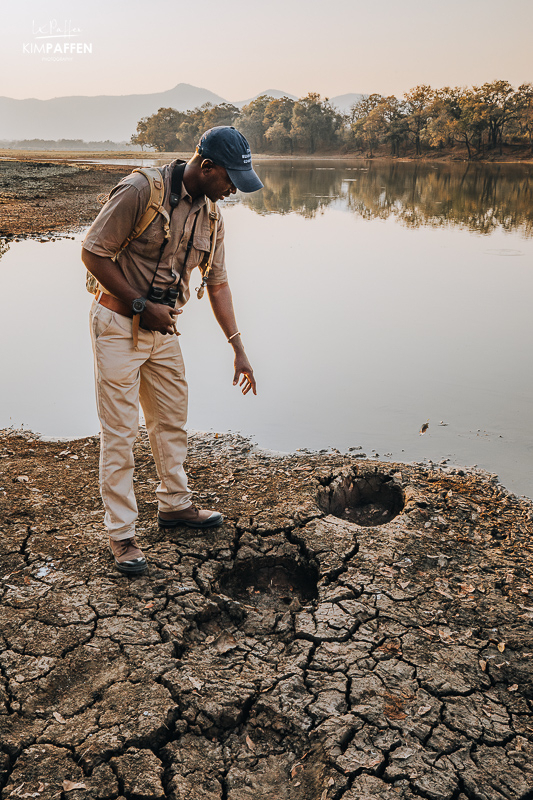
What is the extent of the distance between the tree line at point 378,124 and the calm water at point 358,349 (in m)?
50.5

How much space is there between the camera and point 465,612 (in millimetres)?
2793

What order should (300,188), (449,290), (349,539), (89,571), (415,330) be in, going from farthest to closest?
(300,188), (449,290), (415,330), (349,539), (89,571)

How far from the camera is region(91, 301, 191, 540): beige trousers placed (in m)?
2.80

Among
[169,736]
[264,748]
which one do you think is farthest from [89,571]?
[264,748]

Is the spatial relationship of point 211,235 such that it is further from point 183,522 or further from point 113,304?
point 183,522

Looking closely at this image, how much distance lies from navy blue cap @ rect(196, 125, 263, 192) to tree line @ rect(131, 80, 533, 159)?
62.0 meters

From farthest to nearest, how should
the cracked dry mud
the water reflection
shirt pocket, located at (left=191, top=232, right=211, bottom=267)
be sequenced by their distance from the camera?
the water reflection
shirt pocket, located at (left=191, top=232, right=211, bottom=267)
the cracked dry mud

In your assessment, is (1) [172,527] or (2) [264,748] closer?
(2) [264,748]

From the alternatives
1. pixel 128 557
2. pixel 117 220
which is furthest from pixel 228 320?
pixel 128 557

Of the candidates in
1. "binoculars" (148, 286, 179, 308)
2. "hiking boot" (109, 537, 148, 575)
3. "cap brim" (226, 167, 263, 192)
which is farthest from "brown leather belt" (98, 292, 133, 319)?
"hiking boot" (109, 537, 148, 575)

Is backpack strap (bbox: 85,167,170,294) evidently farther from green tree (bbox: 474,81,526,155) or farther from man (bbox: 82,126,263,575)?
green tree (bbox: 474,81,526,155)

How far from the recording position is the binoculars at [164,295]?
2.85 meters

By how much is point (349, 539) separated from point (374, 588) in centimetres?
42

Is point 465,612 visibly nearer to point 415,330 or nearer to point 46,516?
point 46,516
